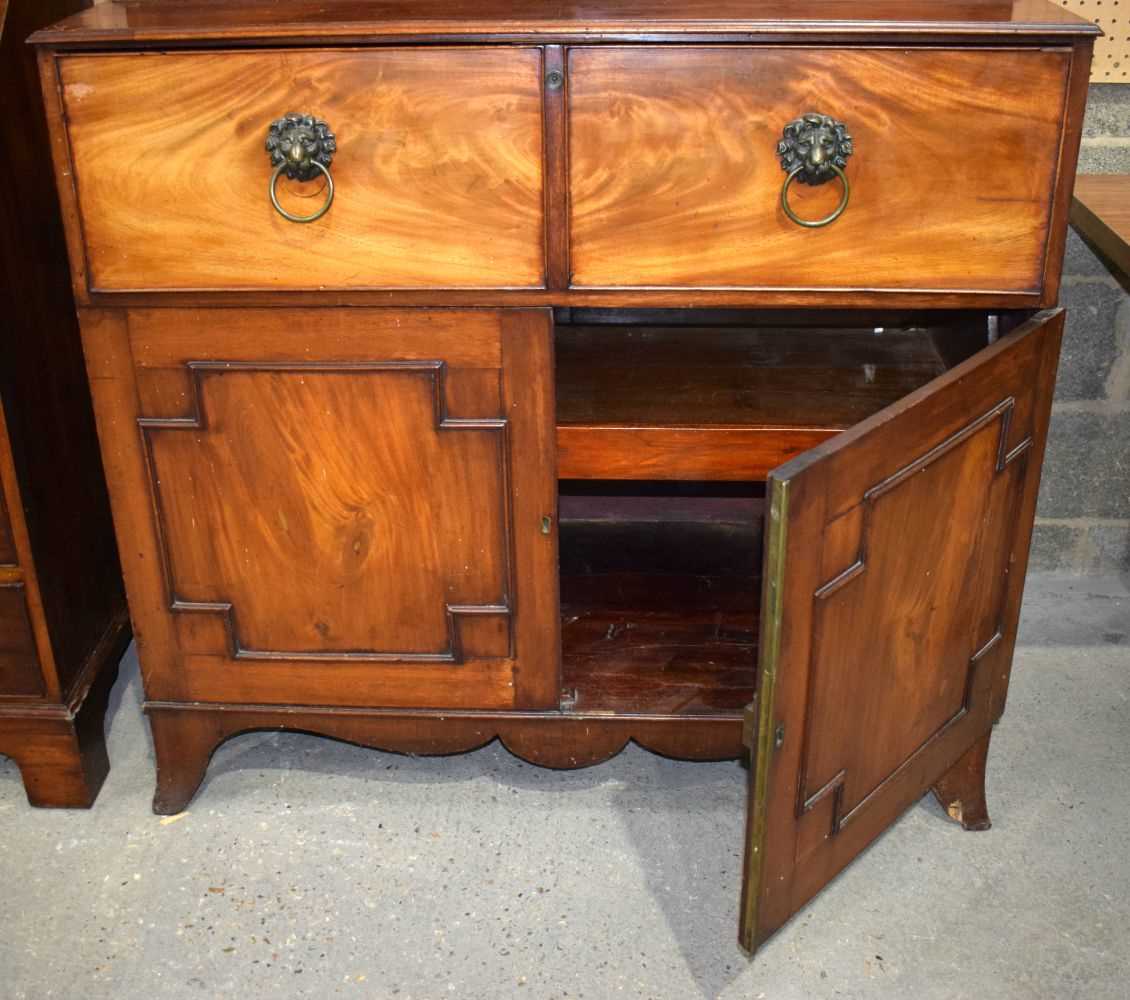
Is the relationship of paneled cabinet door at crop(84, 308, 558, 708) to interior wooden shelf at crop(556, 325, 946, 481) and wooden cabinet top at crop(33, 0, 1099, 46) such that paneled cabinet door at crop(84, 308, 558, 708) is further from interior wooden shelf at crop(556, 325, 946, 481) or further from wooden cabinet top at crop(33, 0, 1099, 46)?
wooden cabinet top at crop(33, 0, 1099, 46)

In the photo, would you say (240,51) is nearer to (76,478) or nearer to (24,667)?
(76,478)

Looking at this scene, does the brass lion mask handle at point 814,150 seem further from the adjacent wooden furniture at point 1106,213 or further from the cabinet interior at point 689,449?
the adjacent wooden furniture at point 1106,213

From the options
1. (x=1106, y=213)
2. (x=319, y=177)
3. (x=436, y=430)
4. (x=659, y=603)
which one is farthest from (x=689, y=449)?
(x=1106, y=213)

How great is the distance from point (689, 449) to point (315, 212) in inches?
22.4

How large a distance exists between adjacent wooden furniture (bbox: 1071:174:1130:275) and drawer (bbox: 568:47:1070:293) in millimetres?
266

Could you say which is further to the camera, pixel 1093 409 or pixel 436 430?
pixel 1093 409

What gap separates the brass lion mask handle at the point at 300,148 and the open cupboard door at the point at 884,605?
0.67m

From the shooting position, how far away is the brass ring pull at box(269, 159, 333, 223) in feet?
5.13

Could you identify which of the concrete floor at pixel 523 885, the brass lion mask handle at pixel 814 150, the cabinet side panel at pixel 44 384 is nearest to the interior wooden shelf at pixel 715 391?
the brass lion mask handle at pixel 814 150

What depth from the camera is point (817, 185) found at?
5.14 feet

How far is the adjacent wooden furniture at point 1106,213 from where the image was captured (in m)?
1.80

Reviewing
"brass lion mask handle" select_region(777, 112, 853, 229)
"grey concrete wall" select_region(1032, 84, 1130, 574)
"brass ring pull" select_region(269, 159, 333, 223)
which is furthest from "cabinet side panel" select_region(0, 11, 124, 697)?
"grey concrete wall" select_region(1032, 84, 1130, 574)

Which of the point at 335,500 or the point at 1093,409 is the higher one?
the point at 335,500

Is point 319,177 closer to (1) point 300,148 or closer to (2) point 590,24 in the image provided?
(1) point 300,148
